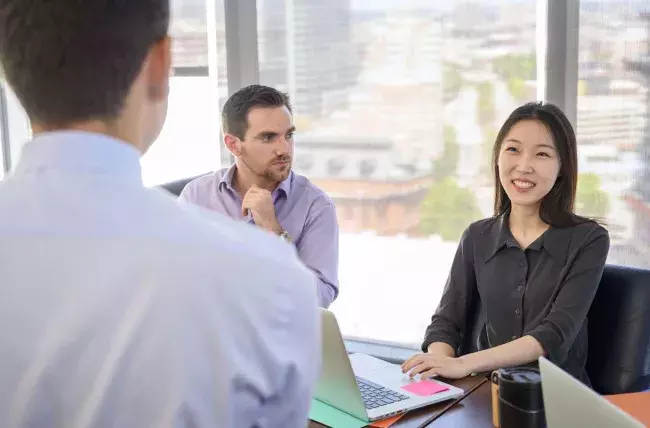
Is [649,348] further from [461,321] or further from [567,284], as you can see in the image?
[461,321]

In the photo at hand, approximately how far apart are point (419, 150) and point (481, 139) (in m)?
0.26

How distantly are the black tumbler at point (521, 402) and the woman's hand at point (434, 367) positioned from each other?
31 centimetres

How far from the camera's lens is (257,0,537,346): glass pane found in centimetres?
289

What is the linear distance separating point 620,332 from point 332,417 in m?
0.93

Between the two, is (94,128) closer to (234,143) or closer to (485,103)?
(234,143)

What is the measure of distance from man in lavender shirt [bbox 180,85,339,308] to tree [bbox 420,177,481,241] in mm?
569

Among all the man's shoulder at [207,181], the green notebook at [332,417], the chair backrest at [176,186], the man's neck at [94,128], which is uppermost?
the man's neck at [94,128]

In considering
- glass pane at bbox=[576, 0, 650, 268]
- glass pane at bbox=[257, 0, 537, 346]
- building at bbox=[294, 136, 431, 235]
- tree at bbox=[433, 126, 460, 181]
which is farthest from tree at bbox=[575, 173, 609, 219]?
building at bbox=[294, 136, 431, 235]

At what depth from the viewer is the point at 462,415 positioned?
156cm

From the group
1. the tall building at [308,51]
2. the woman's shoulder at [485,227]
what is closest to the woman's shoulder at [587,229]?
the woman's shoulder at [485,227]

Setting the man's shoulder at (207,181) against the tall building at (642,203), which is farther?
the man's shoulder at (207,181)

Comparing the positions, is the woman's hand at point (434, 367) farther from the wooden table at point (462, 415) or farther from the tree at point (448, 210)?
the tree at point (448, 210)

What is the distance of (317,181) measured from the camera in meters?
3.29

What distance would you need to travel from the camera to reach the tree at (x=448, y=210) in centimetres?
299
